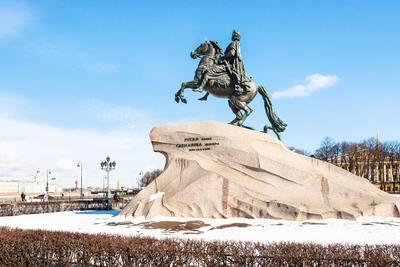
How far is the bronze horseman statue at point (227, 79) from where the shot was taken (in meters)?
17.6

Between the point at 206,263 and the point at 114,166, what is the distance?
1325 inches

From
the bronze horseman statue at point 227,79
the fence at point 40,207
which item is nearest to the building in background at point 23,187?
the fence at point 40,207

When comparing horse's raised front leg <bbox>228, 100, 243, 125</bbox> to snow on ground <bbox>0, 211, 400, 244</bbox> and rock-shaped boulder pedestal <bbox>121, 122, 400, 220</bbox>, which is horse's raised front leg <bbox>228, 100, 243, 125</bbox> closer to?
rock-shaped boulder pedestal <bbox>121, 122, 400, 220</bbox>

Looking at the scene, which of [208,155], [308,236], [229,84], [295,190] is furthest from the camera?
[229,84]

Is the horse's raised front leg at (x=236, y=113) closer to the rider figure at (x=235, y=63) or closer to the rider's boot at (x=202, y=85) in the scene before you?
the rider figure at (x=235, y=63)

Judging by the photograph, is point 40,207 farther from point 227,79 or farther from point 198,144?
point 227,79

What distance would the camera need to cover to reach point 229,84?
17797mm

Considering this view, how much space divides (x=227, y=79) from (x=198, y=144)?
3100 millimetres

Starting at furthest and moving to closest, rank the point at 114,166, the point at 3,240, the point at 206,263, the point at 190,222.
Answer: the point at 114,166 < the point at 190,222 < the point at 3,240 < the point at 206,263

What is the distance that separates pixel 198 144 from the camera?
1652 cm

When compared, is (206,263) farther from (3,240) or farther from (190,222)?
(190,222)

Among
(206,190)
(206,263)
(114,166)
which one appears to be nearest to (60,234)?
(206,263)

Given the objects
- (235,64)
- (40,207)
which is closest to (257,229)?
(235,64)

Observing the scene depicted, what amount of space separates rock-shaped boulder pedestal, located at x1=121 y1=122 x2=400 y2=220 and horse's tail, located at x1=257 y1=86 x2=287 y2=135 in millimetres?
1748
